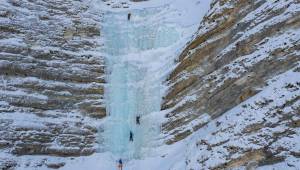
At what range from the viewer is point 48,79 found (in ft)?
78.6

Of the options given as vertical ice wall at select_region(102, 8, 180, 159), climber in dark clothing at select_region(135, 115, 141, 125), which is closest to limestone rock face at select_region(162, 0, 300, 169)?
vertical ice wall at select_region(102, 8, 180, 159)

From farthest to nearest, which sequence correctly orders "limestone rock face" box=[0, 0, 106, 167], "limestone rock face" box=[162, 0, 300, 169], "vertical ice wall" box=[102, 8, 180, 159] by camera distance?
"vertical ice wall" box=[102, 8, 180, 159]
"limestone rock face" box=[0, 0, 106, 167]
"limestone rock face" box=[162, 0, 300, 169]

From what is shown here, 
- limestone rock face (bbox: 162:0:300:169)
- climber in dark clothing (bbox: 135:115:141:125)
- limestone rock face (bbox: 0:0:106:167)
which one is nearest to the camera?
limestone rock face (bbox: 162:0:300:169)

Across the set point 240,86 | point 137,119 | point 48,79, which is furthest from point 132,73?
point 240,86

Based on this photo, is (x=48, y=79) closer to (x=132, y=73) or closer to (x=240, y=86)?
(x=132, y=73)

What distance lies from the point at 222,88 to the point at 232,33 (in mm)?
3189

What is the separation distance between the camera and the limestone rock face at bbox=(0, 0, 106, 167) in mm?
21891

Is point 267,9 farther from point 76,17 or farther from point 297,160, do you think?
point 76,17

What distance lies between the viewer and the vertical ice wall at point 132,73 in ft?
74.3

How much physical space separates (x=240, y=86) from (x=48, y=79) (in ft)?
35.7

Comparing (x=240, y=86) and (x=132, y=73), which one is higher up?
(x=132, y=73)

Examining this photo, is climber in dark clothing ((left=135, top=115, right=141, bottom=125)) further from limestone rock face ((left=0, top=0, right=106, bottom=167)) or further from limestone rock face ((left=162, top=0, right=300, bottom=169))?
limestone rock face ((left=0, top=0, right=106, bottom=167))

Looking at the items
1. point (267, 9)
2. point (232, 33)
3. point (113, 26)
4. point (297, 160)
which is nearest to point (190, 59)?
point (232, 33)

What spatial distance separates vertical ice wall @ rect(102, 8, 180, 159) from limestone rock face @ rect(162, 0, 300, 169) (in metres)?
1.32
